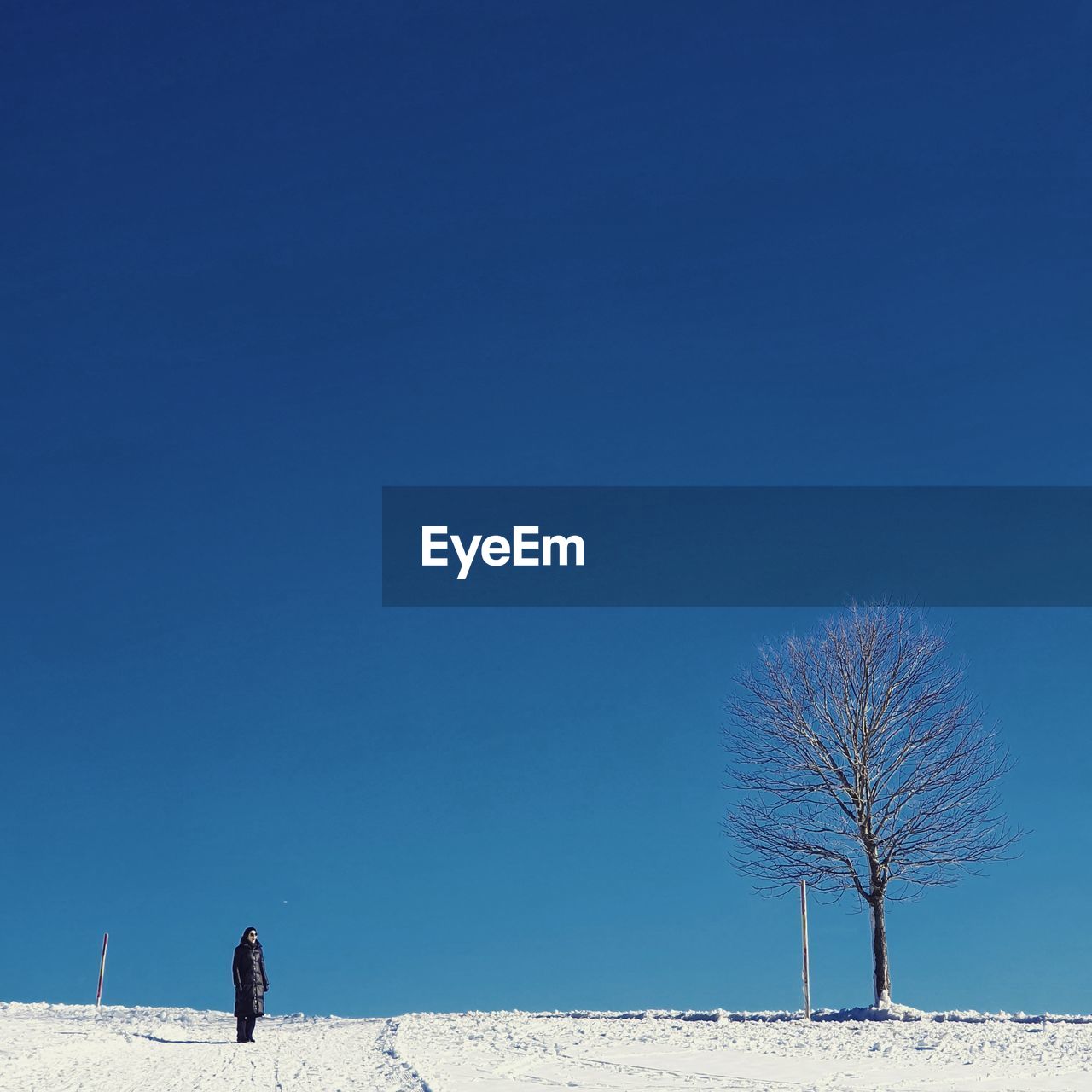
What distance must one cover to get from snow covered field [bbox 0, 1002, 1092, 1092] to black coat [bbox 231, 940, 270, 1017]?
558 millimetres

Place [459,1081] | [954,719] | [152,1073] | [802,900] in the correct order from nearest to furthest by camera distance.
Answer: [459,1081], [152,1073], [802,900], [954,719]

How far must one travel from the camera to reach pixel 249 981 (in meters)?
20.4

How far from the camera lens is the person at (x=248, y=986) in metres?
20.2

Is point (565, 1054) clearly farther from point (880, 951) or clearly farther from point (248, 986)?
point (880, 951)

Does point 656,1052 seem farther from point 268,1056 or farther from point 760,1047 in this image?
point 268,1056

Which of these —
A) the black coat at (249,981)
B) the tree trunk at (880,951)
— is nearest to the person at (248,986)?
the black coat at (249,981)

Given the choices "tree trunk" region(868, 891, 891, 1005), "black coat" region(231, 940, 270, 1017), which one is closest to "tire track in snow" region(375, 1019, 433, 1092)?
"black coat" region(231, 940, 270, 1017)

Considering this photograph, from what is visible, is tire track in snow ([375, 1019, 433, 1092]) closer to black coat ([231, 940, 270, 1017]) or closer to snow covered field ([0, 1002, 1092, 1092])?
snow covered field ([0, 1002, 1092, 1092])

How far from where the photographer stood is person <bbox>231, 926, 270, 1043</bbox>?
20.2m

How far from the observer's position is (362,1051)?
17.4m

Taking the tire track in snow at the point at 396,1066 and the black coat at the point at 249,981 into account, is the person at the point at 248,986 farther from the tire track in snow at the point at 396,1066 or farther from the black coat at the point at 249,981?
the tire track in snow at the point at 396,1066

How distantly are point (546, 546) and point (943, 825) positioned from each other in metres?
10.9

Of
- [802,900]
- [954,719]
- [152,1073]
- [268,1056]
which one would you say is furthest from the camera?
[954,719]

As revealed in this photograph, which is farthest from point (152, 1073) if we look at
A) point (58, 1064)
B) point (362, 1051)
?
point (362, 1051)
